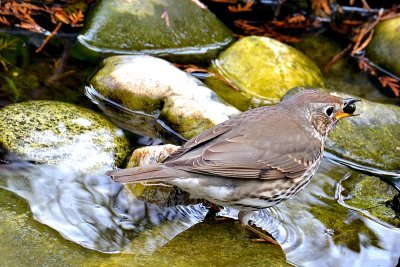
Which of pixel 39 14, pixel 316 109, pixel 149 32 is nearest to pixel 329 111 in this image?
pixel 316 109

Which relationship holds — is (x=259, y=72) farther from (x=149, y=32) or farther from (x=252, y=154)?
(x=252, y=154)

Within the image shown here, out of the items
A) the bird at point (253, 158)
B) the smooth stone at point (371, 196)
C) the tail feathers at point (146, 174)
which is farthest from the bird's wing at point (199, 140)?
the smooth stone at point (371, 196)

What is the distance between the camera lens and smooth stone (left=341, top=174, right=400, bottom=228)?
17.6 ft

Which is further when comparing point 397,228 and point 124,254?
point 397,228

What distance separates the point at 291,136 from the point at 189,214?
41.5 inches

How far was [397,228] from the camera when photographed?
5.21 meters

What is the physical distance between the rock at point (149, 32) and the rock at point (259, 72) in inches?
19.3

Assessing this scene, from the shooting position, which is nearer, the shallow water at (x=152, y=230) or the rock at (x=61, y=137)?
the shallow water at (x=152, y=230)

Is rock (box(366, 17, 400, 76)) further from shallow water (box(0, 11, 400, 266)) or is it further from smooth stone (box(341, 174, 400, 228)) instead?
shallow water (box(0, 11, 400, 266))

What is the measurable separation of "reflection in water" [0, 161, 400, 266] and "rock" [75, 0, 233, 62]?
2.65 m

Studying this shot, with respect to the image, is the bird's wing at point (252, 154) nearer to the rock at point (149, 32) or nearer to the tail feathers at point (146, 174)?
the tail feathers at point (146, 174)

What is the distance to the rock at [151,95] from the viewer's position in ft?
20.5

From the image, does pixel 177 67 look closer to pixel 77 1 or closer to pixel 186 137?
pixel 186 137

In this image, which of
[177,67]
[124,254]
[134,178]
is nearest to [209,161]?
[134,178]
